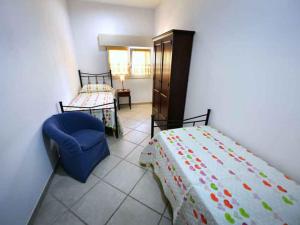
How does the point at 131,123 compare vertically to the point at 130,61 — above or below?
below

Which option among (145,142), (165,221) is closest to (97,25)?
(145,142)

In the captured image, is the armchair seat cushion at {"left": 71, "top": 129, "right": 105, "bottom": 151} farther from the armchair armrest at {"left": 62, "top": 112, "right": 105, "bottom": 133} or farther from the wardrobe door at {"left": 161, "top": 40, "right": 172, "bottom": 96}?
the wardrobe door at {"left": 161, "top": 40, "right": 172, "bottom": 96}

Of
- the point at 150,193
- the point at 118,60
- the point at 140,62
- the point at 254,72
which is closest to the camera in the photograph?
the point at 254,72

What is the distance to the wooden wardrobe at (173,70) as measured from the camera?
2.06 meters

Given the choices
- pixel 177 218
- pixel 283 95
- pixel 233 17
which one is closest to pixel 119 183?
pixel 177 218

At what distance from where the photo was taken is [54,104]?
6.62 feet

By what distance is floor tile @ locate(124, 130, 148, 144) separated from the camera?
258cm

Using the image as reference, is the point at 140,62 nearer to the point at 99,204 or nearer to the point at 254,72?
the point at 254,72

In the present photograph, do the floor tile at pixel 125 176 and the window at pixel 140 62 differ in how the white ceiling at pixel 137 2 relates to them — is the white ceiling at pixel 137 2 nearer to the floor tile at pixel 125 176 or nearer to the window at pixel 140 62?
the window at pixel 140 62

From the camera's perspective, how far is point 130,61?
13.2 feet

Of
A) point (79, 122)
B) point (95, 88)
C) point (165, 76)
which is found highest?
point (165, 76)

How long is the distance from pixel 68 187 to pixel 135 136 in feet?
4.44

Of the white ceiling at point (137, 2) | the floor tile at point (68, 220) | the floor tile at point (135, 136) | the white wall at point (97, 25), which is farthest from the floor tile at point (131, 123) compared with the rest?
the white ceiling at point (137, 2)

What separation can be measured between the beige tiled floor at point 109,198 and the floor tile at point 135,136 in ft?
1.49
